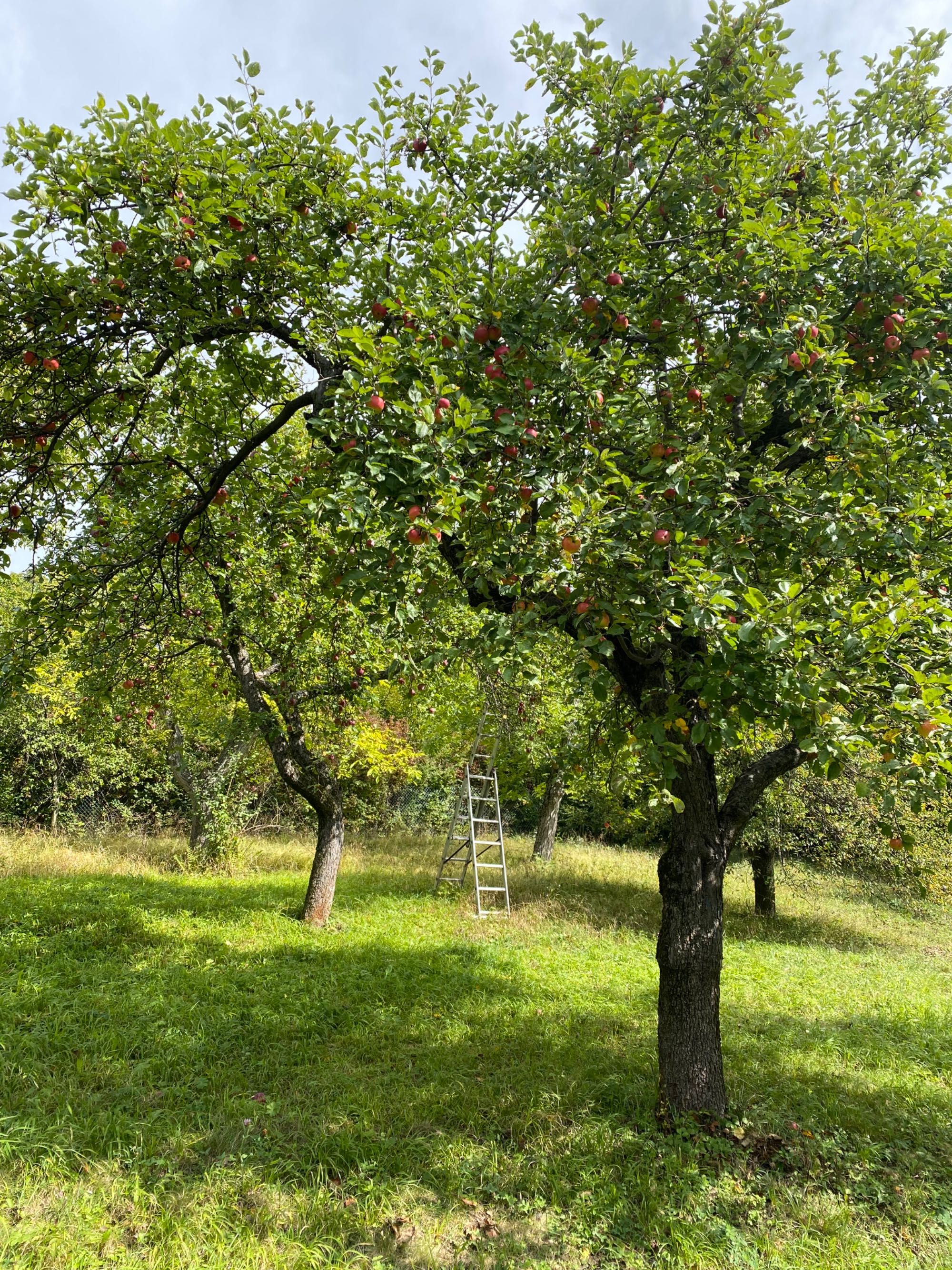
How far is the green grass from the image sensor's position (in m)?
3.37

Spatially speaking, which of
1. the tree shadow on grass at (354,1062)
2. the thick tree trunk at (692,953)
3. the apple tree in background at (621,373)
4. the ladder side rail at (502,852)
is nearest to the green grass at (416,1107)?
the tree shadow on grass at (354,1062)

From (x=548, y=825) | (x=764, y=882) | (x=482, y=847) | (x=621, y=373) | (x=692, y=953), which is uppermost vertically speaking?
(x=621, y=373)

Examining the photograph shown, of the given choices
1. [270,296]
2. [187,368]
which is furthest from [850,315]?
[187,368]

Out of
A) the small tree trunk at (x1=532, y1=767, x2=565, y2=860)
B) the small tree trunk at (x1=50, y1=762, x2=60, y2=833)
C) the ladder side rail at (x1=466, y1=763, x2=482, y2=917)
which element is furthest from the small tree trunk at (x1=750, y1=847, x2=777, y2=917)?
the small tree trunk at (x1=50, y1=762, x2=60, y2=833)

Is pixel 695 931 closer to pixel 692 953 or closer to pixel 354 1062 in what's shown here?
pixel 692 953

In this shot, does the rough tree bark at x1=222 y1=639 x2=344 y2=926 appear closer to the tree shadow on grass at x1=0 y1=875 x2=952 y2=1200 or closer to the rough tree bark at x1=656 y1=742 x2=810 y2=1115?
the tree shadow on grass at x1=0 y1=875 x2=952 y2=1200

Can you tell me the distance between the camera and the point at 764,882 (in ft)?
44.7

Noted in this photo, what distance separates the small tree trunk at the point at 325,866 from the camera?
905cm

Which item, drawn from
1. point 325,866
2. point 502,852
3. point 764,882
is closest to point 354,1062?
point 325,866

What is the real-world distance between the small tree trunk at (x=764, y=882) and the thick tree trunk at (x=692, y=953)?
31.7 ft

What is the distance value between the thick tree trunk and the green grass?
0.30 m

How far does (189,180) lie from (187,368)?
150cm

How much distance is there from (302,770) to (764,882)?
9773 mm

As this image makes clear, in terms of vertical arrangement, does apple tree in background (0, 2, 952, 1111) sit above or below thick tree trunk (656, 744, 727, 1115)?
above
